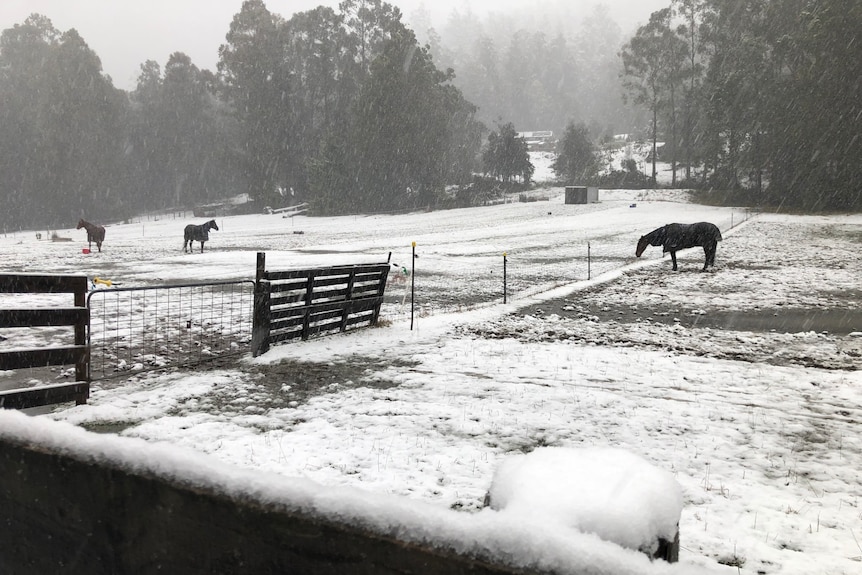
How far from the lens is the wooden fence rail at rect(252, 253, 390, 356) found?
9.30m

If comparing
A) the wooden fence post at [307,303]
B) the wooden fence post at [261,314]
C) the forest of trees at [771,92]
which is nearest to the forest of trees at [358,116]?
the forest of trees at [771,92]

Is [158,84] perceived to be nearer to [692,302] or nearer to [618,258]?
[618,258]

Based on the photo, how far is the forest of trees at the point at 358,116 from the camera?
50719 millimetres

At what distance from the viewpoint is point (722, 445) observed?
5.76 metres

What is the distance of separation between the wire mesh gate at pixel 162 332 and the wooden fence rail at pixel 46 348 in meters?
0.22

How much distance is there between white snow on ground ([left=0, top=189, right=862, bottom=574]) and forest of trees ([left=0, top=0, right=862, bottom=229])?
141ft

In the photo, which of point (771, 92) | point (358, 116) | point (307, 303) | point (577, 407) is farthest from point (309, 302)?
point (358, 116)

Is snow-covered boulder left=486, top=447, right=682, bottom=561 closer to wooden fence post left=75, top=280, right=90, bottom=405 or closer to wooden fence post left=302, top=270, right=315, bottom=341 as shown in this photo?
wooden fence post left=75, top=280, right=90, bottom=405

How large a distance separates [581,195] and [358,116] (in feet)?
89.7

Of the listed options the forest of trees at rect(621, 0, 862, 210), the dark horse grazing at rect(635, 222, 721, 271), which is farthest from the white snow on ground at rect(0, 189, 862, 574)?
the forest of trees at rect(621, 0, 862, 210)

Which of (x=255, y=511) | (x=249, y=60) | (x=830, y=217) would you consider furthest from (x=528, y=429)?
(x=249, y=60)

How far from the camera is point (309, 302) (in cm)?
1024

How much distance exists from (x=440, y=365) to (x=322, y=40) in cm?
8052

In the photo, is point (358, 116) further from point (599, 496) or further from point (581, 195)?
point (599, 496)
